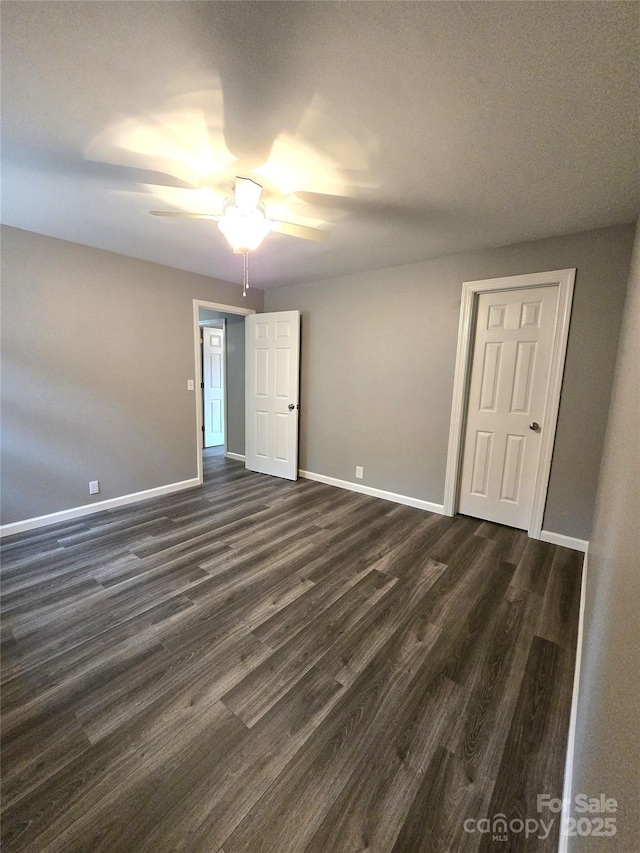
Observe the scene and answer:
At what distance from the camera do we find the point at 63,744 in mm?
1268

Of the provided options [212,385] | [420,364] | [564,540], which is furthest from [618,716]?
[212,385]

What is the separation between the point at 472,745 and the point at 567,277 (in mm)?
3008

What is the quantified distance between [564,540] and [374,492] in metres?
1.78

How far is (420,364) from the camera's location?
3393 mm

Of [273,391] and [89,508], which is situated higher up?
[273,391]

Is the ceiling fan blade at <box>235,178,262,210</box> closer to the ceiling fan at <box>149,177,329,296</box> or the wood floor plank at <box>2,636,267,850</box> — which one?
the ceiling fan at <box>149,177,329,296</box>

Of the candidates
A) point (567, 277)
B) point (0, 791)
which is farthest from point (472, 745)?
point (567, 277)

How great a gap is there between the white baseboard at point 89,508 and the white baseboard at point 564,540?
3689 mm

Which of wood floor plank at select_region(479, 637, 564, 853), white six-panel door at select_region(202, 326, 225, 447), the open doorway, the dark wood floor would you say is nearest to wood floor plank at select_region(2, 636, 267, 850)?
the dark wood floor

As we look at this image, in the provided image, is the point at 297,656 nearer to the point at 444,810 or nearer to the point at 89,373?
the point at 444,810

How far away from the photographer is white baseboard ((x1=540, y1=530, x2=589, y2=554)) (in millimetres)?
2686

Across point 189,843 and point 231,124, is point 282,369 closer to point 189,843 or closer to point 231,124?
point 231,124

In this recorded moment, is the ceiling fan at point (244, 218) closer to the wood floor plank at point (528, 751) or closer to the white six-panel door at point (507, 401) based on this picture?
the white six-panel door at point (507, 401)

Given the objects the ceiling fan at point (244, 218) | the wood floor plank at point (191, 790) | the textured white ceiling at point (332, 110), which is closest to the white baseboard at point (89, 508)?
the textured white ceiling at point (332, 110)
